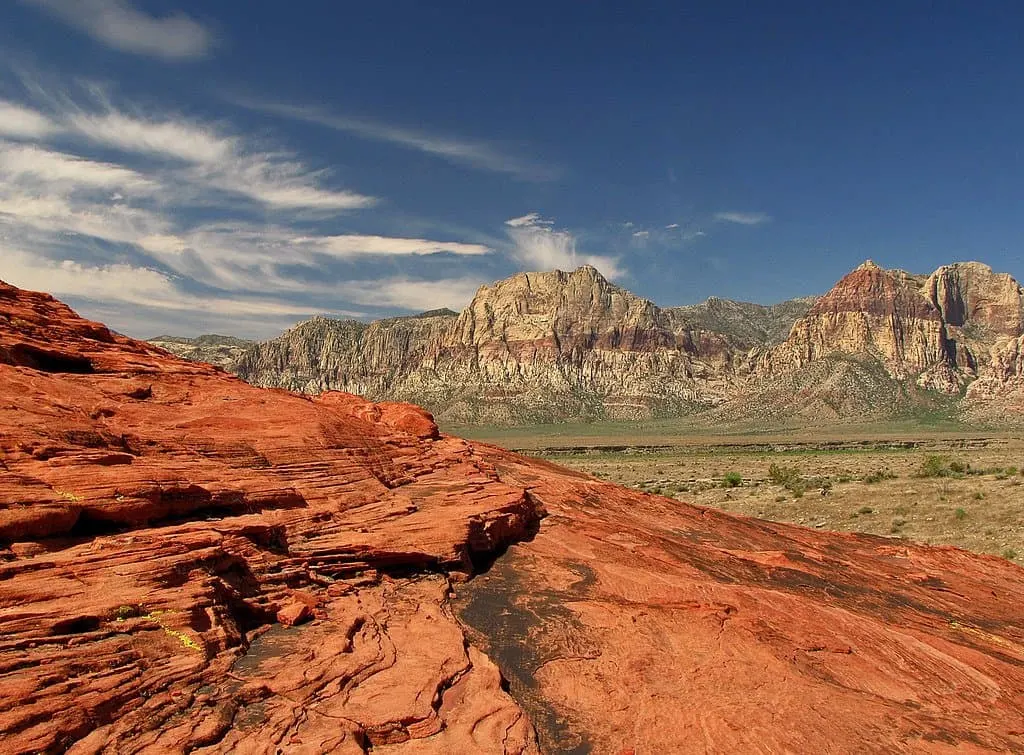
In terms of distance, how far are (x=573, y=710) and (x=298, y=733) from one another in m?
4.76

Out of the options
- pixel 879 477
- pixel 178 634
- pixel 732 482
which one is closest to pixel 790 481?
pixel 732 482

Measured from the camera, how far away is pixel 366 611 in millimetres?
12062

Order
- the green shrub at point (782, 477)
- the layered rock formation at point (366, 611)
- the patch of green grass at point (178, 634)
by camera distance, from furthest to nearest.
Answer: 1. the green shrub at point (782, 477)
2. the patch of green grass at point (178, 634)
3. the layered rock formation at point (366, 611)

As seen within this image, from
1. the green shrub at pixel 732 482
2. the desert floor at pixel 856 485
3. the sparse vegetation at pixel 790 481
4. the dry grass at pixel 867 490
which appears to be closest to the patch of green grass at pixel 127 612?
the dry grass at pixel 867 490

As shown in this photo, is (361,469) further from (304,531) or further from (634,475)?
(634,475)

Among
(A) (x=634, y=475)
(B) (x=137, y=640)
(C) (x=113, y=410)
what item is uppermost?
(C) (x=113, y=410)

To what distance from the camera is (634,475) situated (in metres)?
71.9

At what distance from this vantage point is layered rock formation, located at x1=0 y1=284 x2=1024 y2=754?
8.43 meters

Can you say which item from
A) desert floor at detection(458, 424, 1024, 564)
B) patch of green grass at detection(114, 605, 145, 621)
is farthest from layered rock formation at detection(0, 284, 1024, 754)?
desert floor at detection(458, 424, 1024, 564)

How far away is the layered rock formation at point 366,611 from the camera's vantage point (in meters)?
8.43

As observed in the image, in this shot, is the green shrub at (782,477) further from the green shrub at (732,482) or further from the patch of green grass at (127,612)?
the patch of green grass at (127,612)

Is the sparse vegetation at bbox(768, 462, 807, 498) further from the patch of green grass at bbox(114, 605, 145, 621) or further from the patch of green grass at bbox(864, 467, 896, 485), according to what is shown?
the patch of green grass at bbox(114, 605, 145, 621)

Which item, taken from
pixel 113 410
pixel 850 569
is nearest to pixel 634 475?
pixel 850 569

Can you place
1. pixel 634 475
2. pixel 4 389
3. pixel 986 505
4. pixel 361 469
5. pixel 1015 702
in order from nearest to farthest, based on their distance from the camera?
1. pixel 1015 702
2. pixel 4 389
3. pixel 361 469
4. pixel 986 505
5. pixel 634 475
